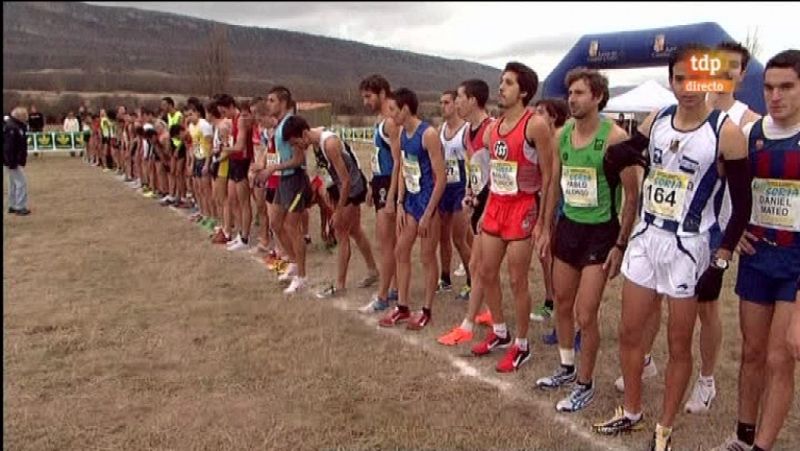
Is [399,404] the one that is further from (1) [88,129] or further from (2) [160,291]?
(1) [88,129]

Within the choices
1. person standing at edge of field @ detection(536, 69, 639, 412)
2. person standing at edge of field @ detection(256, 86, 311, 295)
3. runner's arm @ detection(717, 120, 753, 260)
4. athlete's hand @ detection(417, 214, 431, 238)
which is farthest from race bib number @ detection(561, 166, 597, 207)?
person standing at edge of field @ detection(256, 86, 311, 295)

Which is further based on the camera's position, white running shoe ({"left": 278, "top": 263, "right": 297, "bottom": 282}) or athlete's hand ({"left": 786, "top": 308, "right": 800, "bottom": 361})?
white running shoe ({"left": 278, "top": 263, "right": 297, "bottom": 282})

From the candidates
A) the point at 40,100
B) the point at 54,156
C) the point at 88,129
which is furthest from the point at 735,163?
the point at 40,100

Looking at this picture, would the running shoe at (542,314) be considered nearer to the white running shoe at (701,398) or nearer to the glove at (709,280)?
the white running shoe at (701,398)

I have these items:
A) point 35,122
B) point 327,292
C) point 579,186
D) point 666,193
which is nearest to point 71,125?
point 35,122

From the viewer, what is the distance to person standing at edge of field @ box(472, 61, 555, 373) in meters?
4.05

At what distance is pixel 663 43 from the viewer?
12516mm

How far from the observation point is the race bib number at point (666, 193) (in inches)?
118

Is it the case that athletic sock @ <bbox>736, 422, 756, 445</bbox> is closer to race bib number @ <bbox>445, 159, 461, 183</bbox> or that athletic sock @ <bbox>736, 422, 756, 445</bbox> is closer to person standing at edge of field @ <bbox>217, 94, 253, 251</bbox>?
race bib number @ <bbox>445, 159, 461, 183</bbox>

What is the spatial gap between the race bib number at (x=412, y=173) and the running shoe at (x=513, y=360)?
1446 millimetres

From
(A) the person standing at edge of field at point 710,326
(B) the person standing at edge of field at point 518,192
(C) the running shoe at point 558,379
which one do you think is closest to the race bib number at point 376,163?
(B) the person standing at edge of field at point 518,192

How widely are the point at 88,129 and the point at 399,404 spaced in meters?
23.5

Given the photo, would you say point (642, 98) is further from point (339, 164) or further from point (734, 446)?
point (734, 446)

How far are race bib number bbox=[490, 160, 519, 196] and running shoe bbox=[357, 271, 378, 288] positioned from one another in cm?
259
